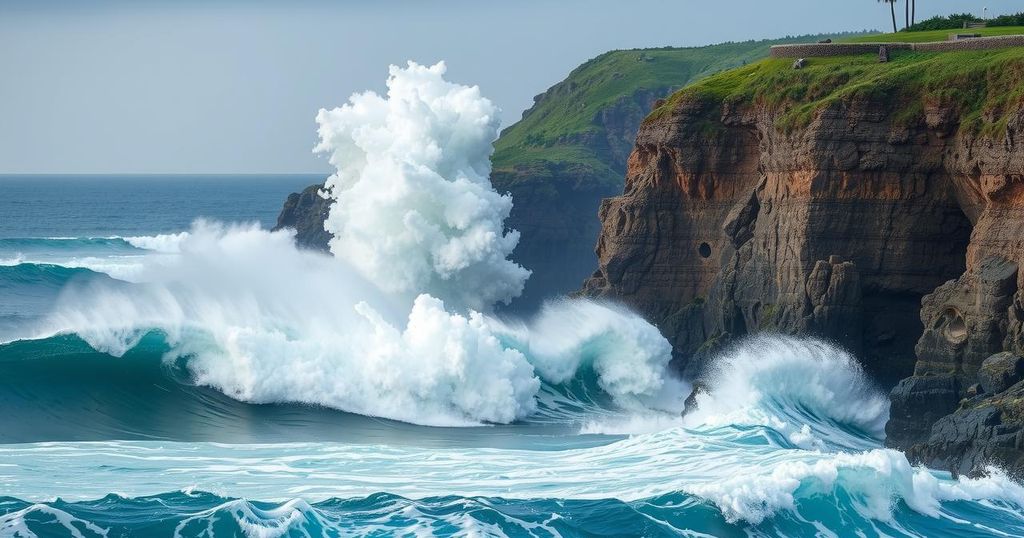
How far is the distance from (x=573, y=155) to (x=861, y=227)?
140 feet

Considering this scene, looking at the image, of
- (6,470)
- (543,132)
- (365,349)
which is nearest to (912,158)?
(365,349)

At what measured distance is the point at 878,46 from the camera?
4391 centimetres

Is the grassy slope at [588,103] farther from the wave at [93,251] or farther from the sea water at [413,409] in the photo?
the sea water at [413,409]

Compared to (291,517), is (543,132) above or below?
above

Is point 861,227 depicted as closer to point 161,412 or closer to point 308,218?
point 161,412

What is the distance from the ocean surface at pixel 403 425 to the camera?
90.2ft

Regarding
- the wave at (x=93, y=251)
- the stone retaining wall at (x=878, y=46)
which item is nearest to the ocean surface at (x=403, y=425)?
the stone retaining wall at (x=878, y=46)

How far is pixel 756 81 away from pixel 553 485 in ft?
55.6

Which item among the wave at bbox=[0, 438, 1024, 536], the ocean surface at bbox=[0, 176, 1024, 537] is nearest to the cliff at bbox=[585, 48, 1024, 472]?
the ocean surface at bbox=[0, 176, 1024, 537]

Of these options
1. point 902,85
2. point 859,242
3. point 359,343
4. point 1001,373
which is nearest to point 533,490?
point 1001,373

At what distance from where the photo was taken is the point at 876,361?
39.7 m

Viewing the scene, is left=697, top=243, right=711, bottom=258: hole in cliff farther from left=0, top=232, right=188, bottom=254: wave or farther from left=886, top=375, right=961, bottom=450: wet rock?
left=0, top=232, right=188, bottom=254: wave

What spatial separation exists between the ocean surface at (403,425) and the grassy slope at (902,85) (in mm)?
5804

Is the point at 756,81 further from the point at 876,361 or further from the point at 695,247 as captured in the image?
the point at 876,361
